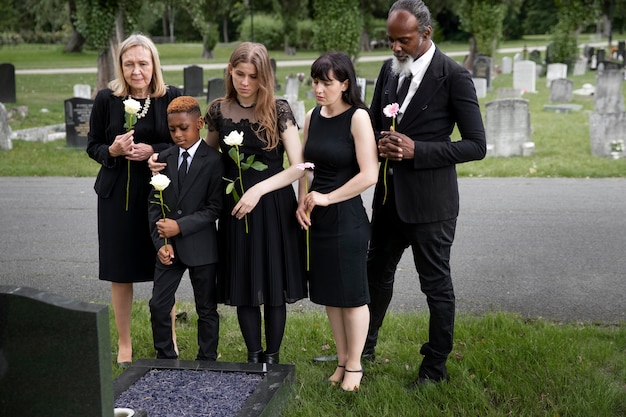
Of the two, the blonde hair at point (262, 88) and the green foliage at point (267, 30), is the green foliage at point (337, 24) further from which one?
the green foliage at point (267, 30)

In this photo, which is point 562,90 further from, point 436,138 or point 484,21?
point 436,138

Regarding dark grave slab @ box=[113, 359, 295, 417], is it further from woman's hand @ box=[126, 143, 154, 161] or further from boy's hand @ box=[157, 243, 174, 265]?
woman's hand @ box=[126, 143, 154, 161]

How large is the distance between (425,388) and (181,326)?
2094mm

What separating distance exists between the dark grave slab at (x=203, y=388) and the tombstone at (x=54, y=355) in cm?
121

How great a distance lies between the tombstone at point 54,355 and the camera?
2459 mm

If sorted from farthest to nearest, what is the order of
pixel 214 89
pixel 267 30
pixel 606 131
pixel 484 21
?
1. pixel 267 30
2. pixel 484 21
3. pixel 214 89
4. pixel 606 131

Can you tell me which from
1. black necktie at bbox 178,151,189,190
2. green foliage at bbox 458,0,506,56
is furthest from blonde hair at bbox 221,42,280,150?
green foliage at bbox 458,0,506,56

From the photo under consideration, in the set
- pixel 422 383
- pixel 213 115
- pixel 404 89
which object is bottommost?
pixel 422 383

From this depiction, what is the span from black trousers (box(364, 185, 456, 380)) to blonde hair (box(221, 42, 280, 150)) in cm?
76

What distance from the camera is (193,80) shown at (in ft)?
79.9

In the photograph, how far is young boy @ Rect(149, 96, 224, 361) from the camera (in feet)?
14.2

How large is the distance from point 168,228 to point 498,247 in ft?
14.7

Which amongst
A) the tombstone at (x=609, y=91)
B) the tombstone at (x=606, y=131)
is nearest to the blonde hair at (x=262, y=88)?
the tombstone at (x=606, y=131)

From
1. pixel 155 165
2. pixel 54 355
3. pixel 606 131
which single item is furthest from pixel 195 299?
pixel 606 131
